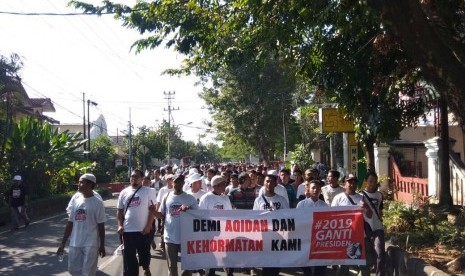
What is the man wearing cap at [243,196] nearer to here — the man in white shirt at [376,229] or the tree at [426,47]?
the man in white shirt at [376,229]

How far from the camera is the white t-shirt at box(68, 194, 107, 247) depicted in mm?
7195

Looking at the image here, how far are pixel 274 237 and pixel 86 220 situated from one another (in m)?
2.53

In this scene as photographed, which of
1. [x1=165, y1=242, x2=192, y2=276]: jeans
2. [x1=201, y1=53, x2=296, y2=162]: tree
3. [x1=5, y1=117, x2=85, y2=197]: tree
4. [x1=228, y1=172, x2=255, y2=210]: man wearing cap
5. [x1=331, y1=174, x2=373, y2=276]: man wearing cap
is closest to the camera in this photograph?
[x1=165, y1=242, x2=192, y2=276]: jeans

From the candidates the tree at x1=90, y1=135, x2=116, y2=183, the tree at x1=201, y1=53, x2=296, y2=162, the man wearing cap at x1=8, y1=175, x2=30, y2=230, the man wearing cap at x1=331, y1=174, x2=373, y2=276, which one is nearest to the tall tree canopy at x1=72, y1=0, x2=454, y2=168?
the man wearing cap at x1=331, y1=174, x2=373, y2=276

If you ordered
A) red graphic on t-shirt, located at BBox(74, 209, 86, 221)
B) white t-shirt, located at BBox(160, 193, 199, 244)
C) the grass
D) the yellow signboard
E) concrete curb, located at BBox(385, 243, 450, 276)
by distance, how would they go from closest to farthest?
concrete curb, located at BBox(385, 243, 450, 276) < red graphic on t-shirt, located at BBox(74, 209, 86, 221) < white t-shirt, located at BBox(160, 193, 199, 244) < the grass < the yellow signboard

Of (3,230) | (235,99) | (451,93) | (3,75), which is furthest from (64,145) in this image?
(451,93)

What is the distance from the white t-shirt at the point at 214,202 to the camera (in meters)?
8.45

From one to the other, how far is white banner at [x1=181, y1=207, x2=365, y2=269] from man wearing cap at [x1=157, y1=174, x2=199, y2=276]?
3.3 inches

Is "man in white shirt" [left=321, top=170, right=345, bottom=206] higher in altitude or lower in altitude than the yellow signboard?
lower

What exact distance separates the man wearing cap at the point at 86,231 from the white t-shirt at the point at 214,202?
1664mm

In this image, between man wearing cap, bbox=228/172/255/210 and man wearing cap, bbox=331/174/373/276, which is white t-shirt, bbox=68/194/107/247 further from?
man wearing cap, bbox=331/174/373/276

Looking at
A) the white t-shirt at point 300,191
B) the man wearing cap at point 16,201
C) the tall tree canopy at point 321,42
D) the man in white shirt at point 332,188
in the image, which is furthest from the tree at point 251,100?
the man in white shirt at point 332,188

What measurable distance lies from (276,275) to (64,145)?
20971 millimetres

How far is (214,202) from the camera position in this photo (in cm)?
848
